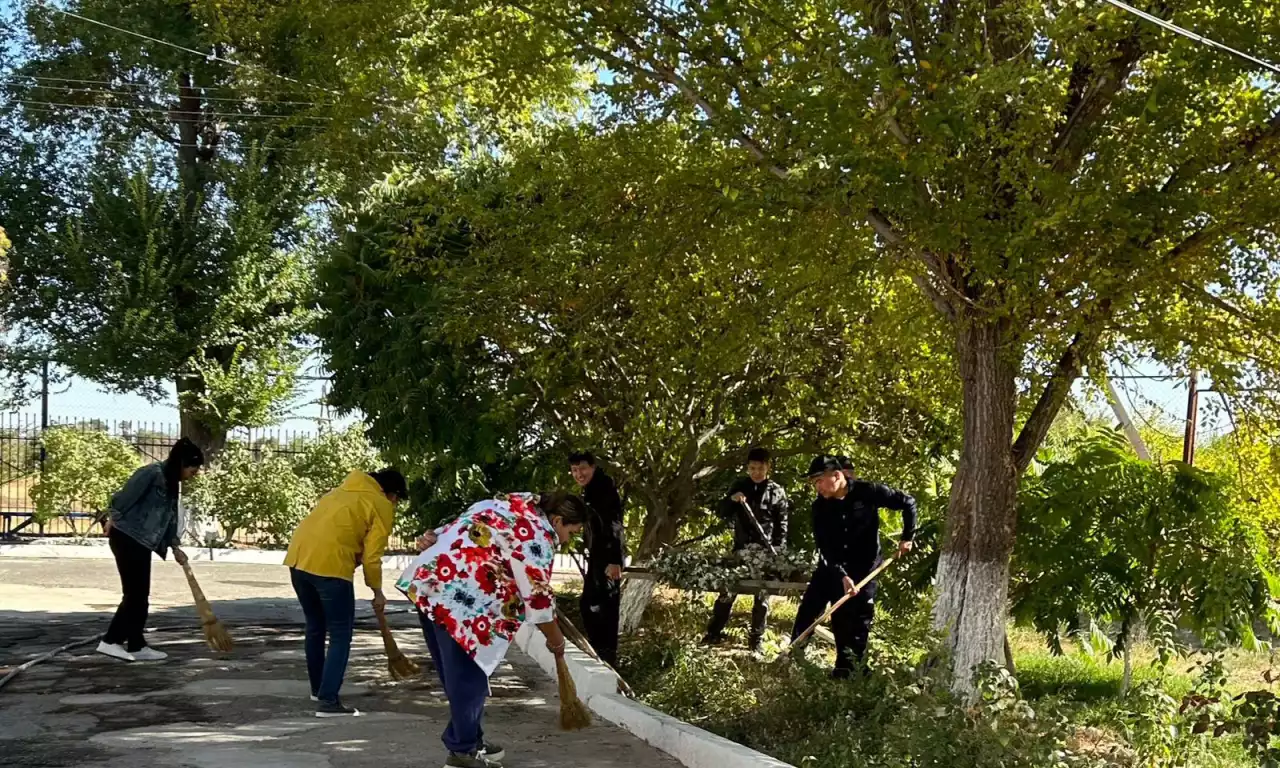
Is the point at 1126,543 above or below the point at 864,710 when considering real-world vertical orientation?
above

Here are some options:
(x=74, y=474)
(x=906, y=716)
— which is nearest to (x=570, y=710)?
(x=906, y=716)

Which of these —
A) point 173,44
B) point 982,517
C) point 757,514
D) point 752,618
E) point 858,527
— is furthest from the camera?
point 173,44

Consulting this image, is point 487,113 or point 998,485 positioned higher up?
point 487,113

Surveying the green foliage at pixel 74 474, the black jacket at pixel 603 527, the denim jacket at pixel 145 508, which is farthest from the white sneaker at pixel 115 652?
the green foliage at pixel 74 474

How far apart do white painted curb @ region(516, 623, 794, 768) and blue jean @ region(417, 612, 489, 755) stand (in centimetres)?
117

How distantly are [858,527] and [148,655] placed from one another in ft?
18.4

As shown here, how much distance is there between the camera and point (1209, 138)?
7645mm

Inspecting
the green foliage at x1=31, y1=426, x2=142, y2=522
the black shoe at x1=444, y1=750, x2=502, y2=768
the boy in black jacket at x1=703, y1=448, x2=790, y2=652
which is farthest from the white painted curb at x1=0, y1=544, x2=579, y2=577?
the black shoe at x1=444, y1=750, x2=502, y2=768

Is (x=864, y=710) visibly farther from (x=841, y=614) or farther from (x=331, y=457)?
(x=331, y=457)

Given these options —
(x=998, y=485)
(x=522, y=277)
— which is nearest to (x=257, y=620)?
(x=522, y=277)

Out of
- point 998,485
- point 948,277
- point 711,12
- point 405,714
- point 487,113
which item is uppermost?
point 487,113

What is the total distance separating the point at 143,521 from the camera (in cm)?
1007

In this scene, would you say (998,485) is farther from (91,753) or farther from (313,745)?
(91,753)

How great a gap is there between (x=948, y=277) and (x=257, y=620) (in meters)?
8.34
